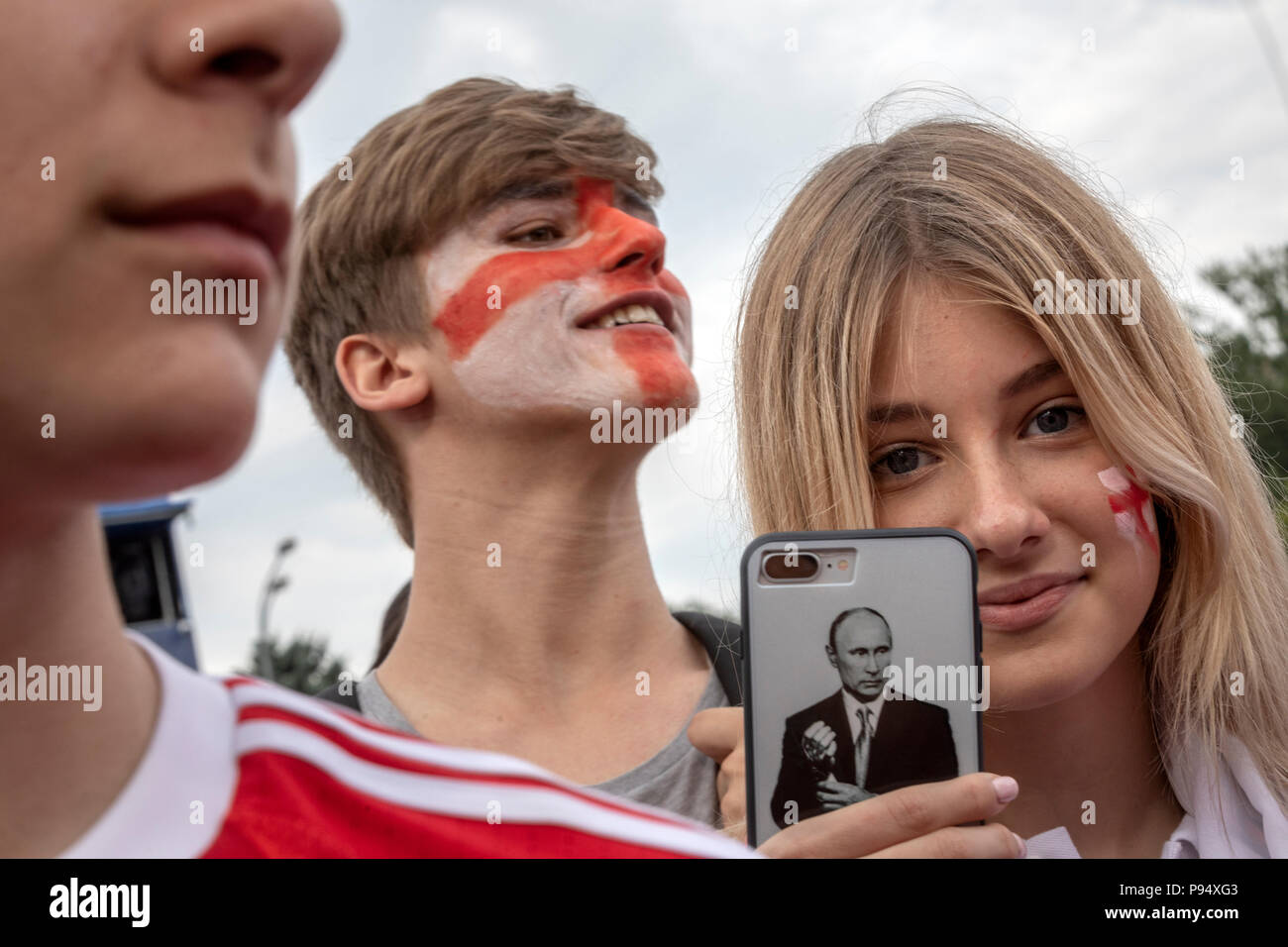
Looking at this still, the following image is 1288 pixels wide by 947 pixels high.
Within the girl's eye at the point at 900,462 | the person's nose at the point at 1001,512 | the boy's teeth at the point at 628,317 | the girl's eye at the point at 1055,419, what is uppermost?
the boy's teeth at the point at 628,317

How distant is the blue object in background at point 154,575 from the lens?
1481mm

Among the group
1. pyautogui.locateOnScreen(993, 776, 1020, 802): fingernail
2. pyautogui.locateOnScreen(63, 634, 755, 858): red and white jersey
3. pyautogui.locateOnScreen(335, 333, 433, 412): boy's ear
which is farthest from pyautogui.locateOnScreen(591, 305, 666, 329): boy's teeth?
pyautogui.locateOnScreen(63, 634, 755, 858): red and white jersey

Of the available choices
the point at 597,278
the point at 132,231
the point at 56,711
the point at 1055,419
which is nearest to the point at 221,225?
the point at 132,231

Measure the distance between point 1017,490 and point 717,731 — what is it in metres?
0.44

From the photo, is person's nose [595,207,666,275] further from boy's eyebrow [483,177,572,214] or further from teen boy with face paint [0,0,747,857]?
teen boy with face paint [0,0,747,857]

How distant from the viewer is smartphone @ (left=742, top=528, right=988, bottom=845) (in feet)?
3.48

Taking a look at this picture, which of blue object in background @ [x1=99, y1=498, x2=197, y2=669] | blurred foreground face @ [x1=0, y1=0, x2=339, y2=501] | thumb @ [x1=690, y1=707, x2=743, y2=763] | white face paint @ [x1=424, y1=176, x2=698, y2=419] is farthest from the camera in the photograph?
white face paint @ [x1=424, y1=176, x2=698, y2=419]

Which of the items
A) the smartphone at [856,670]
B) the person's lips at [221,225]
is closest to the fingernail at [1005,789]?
the smartphone at [856,670]

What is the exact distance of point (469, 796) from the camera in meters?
0.71

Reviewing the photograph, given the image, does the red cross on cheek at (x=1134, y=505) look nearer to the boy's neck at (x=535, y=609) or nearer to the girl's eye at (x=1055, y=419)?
the girl's eye at (x=1055, y=419)

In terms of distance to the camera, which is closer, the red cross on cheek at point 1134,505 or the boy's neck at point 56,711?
the boy's neck at point 56,711

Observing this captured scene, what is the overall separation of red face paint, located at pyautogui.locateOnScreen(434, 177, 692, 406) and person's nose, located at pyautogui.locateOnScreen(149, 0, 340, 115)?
1018 mm

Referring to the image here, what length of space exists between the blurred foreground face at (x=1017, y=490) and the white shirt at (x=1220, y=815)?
0.57 feet
